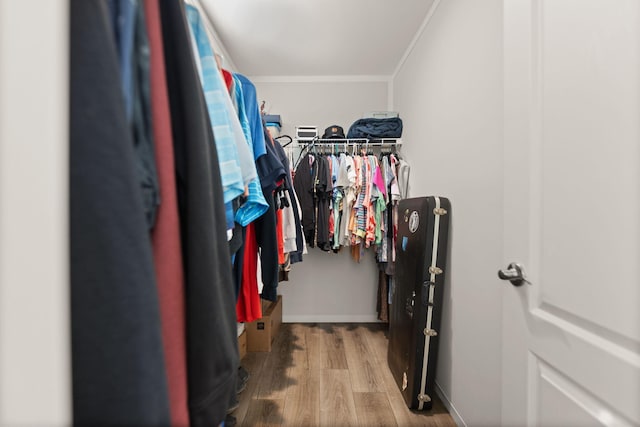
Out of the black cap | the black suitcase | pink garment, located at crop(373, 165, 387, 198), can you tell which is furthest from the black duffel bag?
the black suitcase

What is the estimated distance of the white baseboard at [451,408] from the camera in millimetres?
1553

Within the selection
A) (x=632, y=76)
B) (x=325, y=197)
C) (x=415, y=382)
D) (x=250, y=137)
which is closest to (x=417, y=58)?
(x=325, y=197)

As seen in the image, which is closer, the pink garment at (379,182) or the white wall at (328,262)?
the pink garment at (379,182)

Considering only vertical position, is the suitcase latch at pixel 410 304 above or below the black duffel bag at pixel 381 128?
below

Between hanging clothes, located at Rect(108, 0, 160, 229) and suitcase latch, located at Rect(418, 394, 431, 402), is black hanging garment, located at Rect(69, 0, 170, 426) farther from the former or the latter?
suitcase latch, located at Rect(418, 394, 431, 402)

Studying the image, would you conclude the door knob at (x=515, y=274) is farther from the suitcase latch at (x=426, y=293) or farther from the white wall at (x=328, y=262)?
the white wall at (x=328, y=262)

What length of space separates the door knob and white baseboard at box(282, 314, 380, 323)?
229 centimetres

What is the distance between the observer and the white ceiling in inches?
79.1

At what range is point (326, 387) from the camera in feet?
6.25

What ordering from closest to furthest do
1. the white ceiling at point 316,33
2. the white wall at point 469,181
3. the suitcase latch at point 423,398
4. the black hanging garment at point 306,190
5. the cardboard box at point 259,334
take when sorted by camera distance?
the white wall at point 469,181
the suitcase latch at point 423,398
the white ceiling at point 316,33
the cardboard box at point 259,334
the black hanging garment at point 306,190

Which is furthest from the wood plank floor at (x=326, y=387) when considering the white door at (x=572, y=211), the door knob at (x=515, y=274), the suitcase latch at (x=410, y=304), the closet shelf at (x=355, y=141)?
the closet shelf at (x=355, y=141)

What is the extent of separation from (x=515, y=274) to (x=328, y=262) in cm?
226

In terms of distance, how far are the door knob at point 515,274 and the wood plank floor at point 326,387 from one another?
1.13 m

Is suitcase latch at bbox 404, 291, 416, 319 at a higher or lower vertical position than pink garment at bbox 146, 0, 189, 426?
lower
